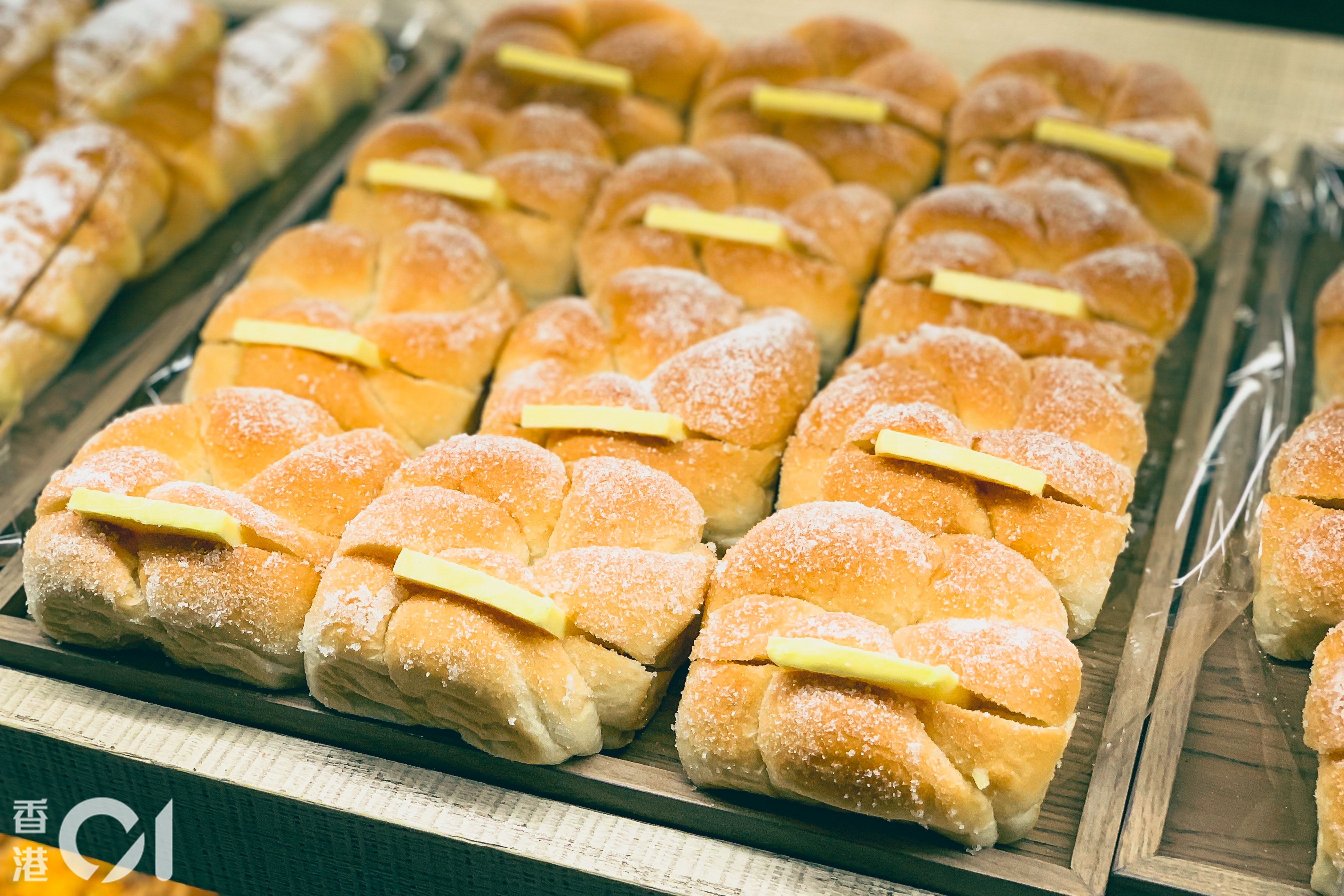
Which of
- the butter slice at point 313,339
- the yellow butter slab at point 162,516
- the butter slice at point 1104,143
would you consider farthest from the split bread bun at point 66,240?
the butter slice at point 1104,143

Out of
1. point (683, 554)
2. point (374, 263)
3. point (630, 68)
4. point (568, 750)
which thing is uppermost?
point (630, 68)

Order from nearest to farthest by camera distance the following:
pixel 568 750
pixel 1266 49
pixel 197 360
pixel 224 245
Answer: pixel 568 750 < pixel 197 360 < pixel 224 245 < pixel 1266 49

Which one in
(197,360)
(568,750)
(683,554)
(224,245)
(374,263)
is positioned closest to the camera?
(568,750)

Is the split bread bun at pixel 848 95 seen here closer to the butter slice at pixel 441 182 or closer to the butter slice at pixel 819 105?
the butter slice at pixel 819 105

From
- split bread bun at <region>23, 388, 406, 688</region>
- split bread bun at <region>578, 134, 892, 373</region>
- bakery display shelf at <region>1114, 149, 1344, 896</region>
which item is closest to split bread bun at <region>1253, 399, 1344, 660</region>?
bakery display shelf at <region>1114, 149, 1344, 896</region>

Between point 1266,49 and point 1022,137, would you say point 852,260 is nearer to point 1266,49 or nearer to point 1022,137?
point 1022,137

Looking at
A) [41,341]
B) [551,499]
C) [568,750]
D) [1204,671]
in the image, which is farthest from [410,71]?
[1204,671]
